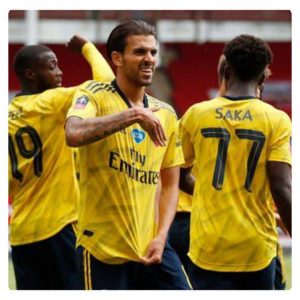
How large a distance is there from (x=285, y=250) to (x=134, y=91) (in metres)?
11.7

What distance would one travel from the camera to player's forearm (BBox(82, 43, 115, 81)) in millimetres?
7383

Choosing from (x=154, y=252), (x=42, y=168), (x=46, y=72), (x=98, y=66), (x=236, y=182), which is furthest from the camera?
(x=46, y=72)

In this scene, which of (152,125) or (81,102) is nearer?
(152,125)

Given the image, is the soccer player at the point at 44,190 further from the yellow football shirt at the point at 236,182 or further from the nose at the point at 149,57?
the yellow football shirt at the point at 236,182

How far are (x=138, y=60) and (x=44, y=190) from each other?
164 centimetres

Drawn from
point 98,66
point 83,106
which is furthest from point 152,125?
point 98,66

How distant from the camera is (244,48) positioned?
263 inches

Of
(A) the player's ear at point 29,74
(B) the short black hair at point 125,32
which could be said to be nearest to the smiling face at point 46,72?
(A) the player's ear at point 29,74

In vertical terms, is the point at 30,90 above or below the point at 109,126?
above

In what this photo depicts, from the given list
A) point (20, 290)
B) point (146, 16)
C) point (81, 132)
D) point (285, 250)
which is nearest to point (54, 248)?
point (20, 290)

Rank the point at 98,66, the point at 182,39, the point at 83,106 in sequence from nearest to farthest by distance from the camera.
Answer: the point at 83,106
the point at 98,66
the point at 182,39

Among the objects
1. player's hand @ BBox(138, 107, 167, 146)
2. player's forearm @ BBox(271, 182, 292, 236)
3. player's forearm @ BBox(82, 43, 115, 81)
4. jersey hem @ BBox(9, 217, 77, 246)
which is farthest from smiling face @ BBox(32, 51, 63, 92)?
player's forearm @ BBox(271, 182, 292, 236)

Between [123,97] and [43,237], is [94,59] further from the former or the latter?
[43,237]

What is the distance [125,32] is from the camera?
6.68m
